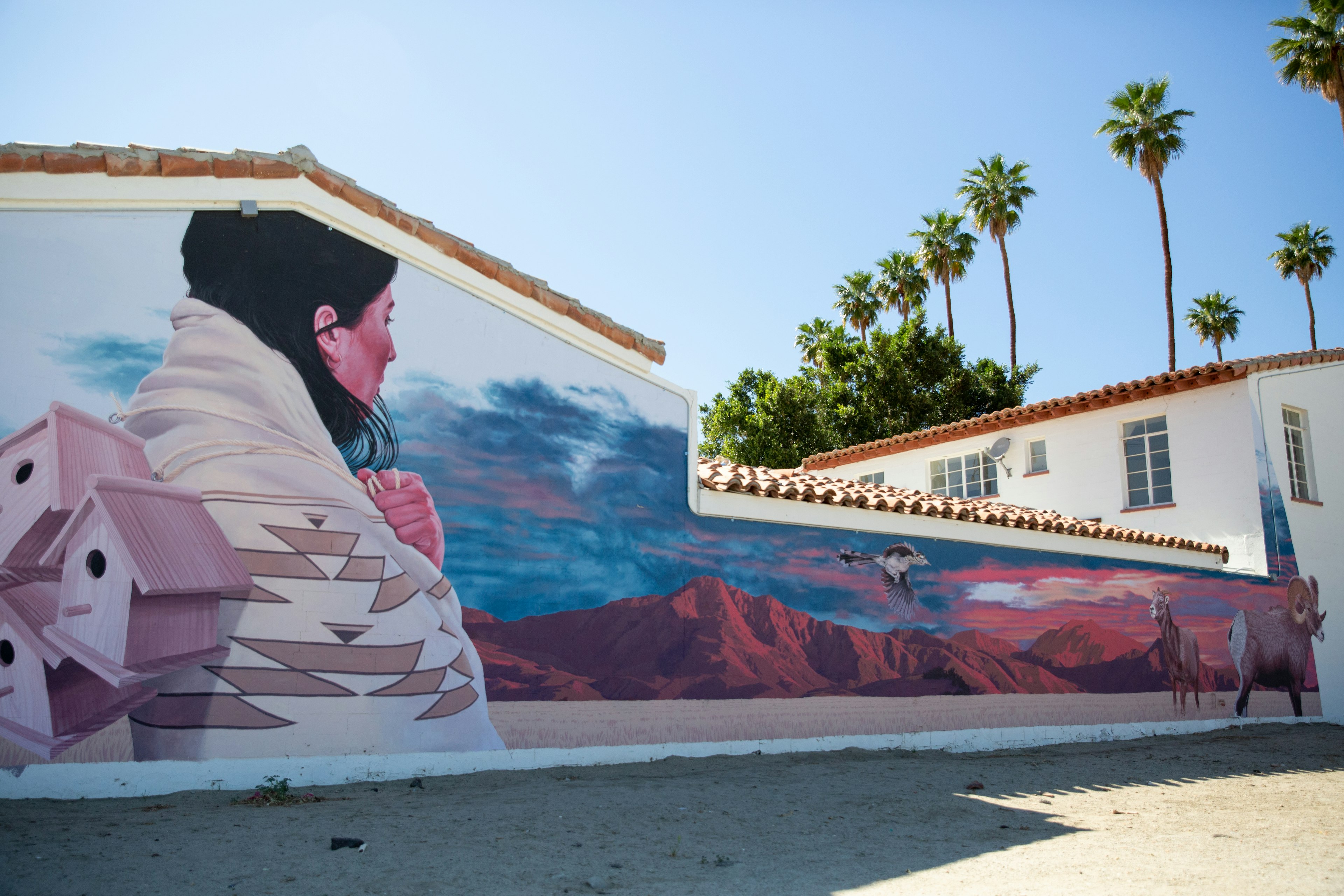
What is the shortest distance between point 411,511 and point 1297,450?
1644 cm

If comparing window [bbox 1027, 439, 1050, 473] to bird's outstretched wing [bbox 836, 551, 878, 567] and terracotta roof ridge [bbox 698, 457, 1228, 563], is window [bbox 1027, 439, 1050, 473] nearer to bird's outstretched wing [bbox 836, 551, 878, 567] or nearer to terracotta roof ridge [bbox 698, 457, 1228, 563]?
terracotta roof ridge [bbox 698, 457, 1228, 563]

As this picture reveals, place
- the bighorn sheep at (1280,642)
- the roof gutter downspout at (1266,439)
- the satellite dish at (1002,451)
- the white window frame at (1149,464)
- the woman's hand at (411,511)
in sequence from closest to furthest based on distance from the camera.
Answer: the woman's hand at (411,511) < the bighorn sheep at (1280,642) < the roof gutter downspout at (1266,439) < the white window frame at (1149,464) < the satellite dish at (1002,451)

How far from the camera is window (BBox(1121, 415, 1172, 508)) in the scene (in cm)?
1628

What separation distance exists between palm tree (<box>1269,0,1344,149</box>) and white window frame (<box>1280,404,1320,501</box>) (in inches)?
490

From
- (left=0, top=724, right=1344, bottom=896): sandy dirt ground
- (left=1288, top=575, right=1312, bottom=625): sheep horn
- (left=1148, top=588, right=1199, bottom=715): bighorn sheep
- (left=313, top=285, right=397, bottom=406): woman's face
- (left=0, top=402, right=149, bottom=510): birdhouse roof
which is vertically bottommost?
(left=0, top=724, right=1344, bottom=896): sandy dirt ground

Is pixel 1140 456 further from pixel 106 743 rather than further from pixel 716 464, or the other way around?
pixel 106 743

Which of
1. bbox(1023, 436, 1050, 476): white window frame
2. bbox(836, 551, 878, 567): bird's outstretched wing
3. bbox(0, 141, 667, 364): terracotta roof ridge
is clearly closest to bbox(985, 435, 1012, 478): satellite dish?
bbox(1023, 436, 1050, 476): white window frame

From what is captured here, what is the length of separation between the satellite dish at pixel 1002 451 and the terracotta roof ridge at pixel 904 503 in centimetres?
255

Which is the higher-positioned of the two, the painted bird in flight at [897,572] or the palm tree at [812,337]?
the palm tree at [812,337]

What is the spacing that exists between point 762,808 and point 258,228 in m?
6.58

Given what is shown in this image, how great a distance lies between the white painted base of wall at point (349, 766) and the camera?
20.3 ft

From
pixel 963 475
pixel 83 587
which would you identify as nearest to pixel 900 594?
pixel 83 587

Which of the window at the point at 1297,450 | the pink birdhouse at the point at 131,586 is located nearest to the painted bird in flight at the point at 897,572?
the pink birdhouse at the point at 131,586

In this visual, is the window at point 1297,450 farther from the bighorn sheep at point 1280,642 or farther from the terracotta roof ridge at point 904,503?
the terracotta roof ridge at point 904,503
